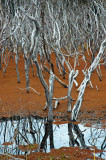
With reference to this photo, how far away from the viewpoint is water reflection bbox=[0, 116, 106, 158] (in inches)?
144

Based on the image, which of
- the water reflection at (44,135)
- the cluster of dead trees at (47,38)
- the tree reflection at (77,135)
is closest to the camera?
the water reflection at (44,135)

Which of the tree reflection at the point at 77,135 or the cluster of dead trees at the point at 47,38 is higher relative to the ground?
the cluster of dead trees at the point at 47,38

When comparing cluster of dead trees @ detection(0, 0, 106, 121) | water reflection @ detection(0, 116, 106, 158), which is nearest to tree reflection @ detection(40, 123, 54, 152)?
water reflection @ detection(0, 116, 106, 158)

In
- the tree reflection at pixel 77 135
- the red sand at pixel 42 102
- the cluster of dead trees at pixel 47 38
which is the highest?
the cluster of dead trees at pixel 47 38

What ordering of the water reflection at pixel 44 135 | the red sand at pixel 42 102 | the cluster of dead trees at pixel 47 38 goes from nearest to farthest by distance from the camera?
the water reflection at pixel 44 135 → the cluster of dead trees at pixel 47 38 → the red sand at pixel 42 102

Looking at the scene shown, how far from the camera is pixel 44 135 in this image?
13.7 feet

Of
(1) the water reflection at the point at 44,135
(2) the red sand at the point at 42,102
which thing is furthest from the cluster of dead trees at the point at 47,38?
(1) the water reflection at the point at 44,135

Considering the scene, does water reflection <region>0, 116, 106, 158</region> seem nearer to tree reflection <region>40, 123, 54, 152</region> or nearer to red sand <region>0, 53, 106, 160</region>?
tree reflection <region>40, 123, 54, 152</region>

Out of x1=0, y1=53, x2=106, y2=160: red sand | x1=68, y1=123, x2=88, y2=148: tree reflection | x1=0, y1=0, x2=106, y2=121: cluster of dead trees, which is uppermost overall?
x1=0, y1=0, x2=106, y2=121: cluster of dead trees

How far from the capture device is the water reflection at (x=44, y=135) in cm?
365

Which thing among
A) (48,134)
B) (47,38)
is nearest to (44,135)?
(48,134)

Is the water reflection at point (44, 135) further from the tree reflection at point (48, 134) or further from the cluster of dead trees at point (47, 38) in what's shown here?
the cluster of dead trees at point (47, 38)

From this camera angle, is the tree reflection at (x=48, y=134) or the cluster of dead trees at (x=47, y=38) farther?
the cluster of dead trees at (x=47, y=38)

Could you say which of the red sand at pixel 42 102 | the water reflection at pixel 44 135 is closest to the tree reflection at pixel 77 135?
the water reflection at pixel 44 135
